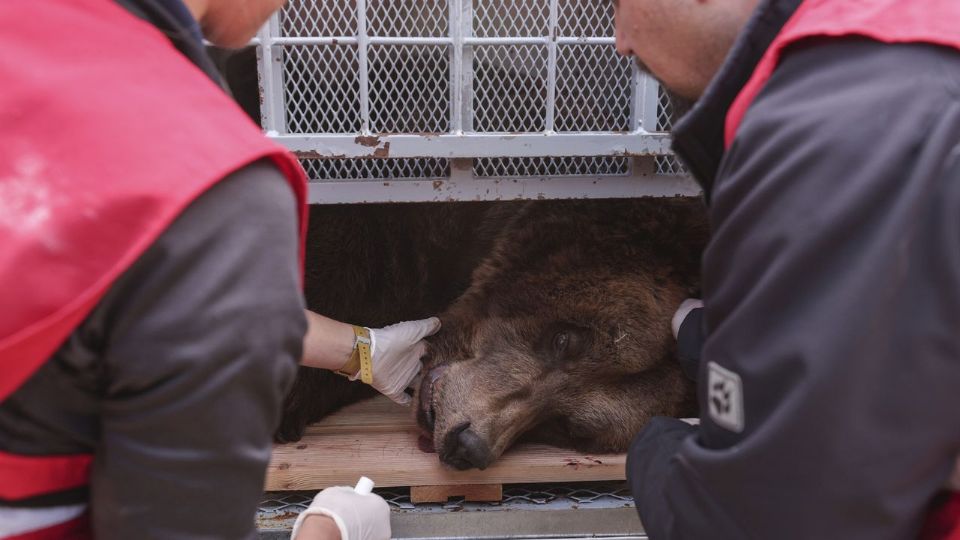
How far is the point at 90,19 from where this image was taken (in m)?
1.12

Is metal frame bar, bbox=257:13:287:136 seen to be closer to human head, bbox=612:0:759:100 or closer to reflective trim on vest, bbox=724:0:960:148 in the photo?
human head, bbox=612:0:759:100

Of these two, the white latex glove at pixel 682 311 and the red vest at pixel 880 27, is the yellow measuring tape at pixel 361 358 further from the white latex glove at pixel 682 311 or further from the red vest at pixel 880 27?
the red vest at pixel 880 27

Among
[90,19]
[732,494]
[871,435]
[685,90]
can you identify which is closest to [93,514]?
[90,19]

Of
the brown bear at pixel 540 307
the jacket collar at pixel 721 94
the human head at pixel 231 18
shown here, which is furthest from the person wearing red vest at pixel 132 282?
the brown bear at pixel 540 307

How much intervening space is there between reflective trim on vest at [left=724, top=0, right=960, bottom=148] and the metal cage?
1.05 m

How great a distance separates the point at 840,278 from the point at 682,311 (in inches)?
88.1

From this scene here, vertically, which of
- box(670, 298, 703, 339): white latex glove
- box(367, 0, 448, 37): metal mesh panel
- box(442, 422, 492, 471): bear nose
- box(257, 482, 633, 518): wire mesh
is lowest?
box(257, 482, 633, 518): wire mesh

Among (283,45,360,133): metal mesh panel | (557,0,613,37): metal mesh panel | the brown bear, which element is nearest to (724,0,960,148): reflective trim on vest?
(557,0,613,37): metal mesh panel

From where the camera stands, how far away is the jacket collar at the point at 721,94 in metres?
1.48

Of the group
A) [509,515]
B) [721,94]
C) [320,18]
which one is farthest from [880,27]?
[509,515]

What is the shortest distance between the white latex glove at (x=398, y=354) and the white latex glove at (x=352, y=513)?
2.33 feet

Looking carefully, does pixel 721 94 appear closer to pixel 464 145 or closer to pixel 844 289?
pixel 844 289

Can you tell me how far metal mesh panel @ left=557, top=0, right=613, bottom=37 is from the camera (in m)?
2.46

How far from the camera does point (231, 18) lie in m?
1.50
